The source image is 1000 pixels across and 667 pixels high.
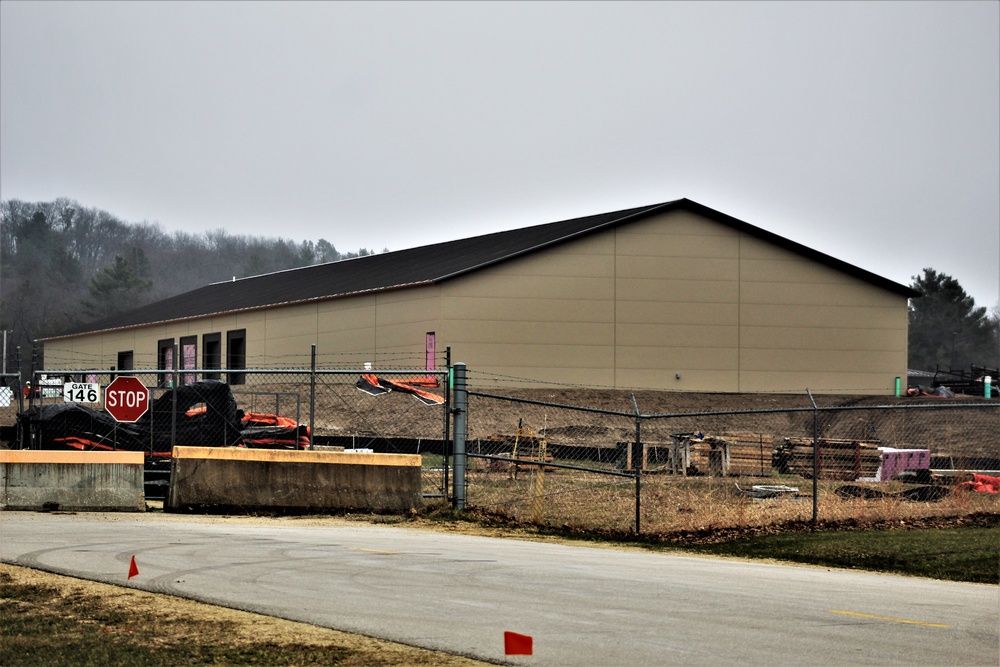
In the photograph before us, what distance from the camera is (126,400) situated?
20500mm

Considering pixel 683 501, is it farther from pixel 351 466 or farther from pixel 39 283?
pixel 39 283

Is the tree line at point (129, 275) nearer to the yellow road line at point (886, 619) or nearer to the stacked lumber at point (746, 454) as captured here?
the stacked lumber at point (746, 454)

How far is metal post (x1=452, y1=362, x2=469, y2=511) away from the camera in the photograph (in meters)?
19.2

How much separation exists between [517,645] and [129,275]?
11296cm

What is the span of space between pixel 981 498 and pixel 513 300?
25546 mm

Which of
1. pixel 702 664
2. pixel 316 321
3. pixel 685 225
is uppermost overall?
pixel 685 225

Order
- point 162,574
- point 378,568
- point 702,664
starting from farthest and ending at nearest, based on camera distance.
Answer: point 378,568, point 162,574, point 702,664

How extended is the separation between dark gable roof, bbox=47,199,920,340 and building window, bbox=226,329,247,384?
3.77ft

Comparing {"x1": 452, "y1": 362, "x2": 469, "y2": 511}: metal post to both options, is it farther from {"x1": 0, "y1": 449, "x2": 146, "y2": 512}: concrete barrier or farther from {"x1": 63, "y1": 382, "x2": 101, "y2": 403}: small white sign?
{"x1": 63, "y1": 382, "x2": 101, "y2": 403}: small white sign

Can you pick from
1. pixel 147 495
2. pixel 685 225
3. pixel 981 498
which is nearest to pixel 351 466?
pixel 147 495

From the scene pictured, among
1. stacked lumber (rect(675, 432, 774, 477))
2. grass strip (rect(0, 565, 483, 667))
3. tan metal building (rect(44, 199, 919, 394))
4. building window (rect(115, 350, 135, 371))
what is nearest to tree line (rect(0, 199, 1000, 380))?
building window (rect(115, 350, 135, 371))

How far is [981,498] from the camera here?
21.7 meters

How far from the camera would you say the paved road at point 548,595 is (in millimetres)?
8969

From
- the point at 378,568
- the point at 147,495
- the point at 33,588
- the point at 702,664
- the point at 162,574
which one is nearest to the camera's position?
the point at 702,664
